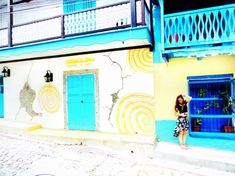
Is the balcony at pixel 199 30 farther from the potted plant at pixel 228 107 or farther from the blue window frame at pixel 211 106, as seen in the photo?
the potted plant at pixel 228 107

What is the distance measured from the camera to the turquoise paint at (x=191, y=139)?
6903 millimetres

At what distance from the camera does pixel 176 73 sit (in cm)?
750

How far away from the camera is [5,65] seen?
438 inches

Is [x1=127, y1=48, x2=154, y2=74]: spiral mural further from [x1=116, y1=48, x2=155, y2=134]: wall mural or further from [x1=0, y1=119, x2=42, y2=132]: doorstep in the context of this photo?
[x1=0, y1=119, x2=42, y2=132]: doorstep

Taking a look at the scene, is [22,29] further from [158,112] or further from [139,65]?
[158,112]

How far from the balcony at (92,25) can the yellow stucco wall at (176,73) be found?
1.12 meters

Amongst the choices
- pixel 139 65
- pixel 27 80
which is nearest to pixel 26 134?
pixel 27 80

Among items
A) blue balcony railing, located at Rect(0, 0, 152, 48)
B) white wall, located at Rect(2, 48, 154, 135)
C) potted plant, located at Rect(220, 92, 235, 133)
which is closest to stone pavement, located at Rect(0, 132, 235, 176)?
white wall, located at Rect(2, 48, 154, 135)

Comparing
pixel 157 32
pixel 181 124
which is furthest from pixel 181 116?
pixel 157 32

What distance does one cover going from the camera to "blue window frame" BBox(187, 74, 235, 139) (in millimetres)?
6996

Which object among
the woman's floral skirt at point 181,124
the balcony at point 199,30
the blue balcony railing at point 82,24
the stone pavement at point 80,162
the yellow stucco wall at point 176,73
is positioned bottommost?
the stone pavement at point 80,162

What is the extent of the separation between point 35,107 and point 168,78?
609cm

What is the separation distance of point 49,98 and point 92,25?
3604mm

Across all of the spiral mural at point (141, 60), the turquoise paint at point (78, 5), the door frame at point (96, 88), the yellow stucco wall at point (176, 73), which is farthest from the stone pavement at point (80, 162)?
the turquoise paint at point (78, 5)
